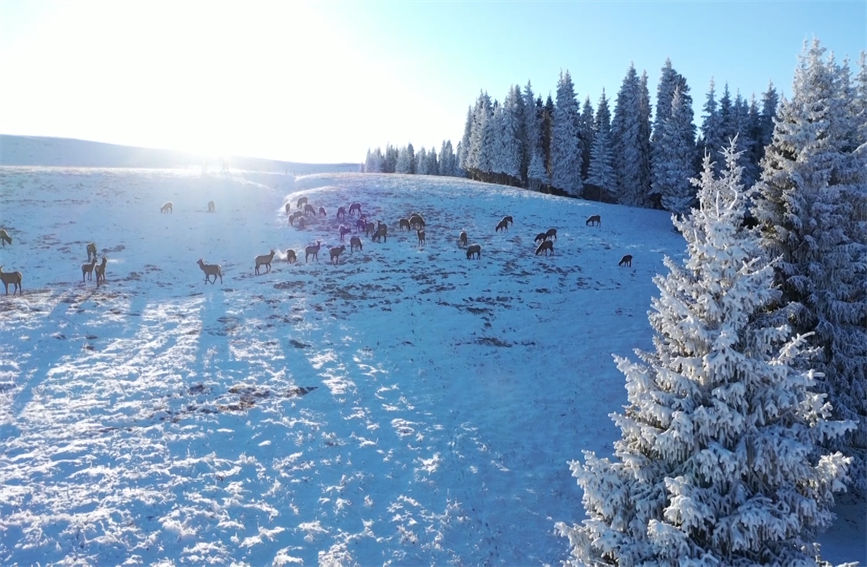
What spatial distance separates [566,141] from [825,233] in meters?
57.0

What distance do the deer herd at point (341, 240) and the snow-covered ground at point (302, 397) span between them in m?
0.75

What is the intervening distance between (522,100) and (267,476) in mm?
75192

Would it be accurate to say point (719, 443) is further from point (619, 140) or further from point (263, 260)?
point (619, 140)

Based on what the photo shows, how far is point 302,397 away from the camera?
52.0 feet

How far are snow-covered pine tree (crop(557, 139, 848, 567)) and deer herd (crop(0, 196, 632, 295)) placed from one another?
2423cm

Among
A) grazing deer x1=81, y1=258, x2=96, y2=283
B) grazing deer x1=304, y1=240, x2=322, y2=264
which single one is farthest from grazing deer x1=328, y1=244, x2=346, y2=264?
grazing deer x1=81, y1=258, x2=96, y2=283

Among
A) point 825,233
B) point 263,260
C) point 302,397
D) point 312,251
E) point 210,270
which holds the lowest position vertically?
point 302,397

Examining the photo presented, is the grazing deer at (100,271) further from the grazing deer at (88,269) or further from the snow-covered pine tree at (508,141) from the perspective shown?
the snow-covered pine tree at (508,141)

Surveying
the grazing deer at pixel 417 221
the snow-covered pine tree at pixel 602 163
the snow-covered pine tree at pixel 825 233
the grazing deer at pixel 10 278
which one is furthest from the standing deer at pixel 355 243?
the snow-covered pine tree at pixel 602 163

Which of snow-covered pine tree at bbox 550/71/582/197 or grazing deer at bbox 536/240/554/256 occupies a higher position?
snow-covered pine tree at bbox 550/71/582/197

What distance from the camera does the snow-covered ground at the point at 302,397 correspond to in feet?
34.4

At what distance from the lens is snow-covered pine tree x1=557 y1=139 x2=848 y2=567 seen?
629cm

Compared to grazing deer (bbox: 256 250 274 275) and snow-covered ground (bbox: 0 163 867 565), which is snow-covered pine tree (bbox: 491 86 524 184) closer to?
snow-covered ground (bbox: 0 163 867 565)

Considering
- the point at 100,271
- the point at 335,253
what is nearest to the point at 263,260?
the point at 335,253
